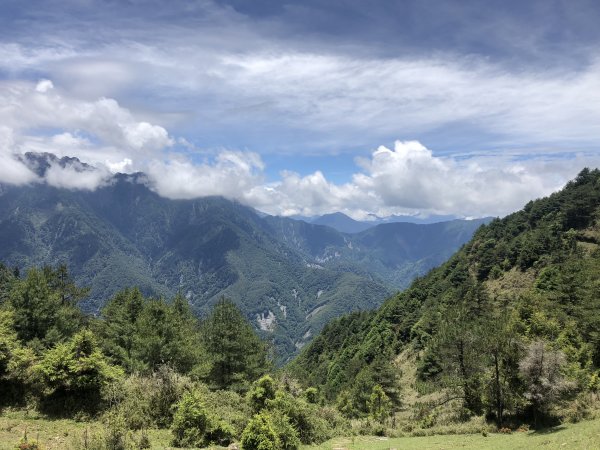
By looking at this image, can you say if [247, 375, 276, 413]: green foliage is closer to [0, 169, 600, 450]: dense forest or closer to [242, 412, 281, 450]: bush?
[0, 169, 600, 450]: dense forest

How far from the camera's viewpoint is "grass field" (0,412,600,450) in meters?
21.3

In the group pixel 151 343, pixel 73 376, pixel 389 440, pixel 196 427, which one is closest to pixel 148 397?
pixel 73 376

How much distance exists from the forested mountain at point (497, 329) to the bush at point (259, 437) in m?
18.4

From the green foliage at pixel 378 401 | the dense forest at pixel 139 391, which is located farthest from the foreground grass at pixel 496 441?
the green foliage at pixel 378 401

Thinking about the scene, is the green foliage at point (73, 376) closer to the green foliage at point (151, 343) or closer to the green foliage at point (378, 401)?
the green foliage at point (151, 343)

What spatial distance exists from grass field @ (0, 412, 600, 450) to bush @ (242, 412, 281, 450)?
4587mm

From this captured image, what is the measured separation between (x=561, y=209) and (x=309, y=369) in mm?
97771

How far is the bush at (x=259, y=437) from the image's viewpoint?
71.5ft

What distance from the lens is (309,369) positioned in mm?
154625

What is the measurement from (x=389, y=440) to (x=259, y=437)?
1339 cm

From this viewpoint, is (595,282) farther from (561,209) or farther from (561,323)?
(561,209)

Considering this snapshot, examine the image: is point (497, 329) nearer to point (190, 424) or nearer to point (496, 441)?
point (496, 441)

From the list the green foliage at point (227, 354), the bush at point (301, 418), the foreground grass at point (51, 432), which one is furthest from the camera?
the green foliage at point (227, 354)

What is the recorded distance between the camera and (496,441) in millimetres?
27422
